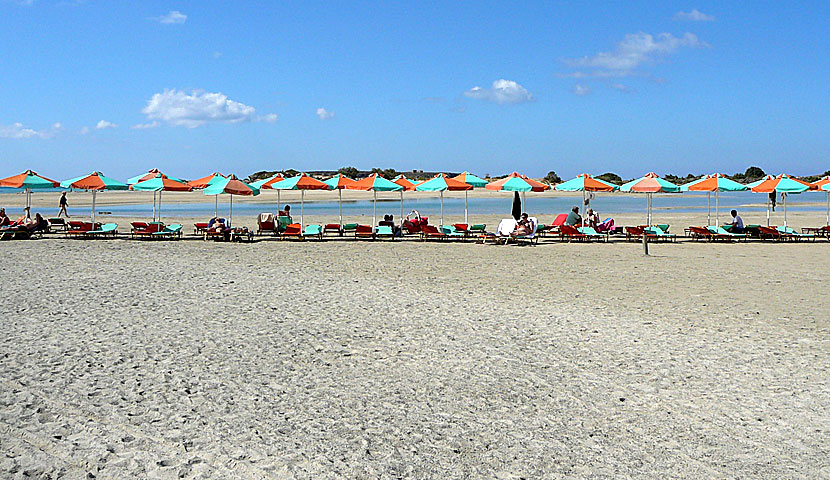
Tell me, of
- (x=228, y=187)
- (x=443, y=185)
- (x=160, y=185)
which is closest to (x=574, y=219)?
(x=443, y=185)

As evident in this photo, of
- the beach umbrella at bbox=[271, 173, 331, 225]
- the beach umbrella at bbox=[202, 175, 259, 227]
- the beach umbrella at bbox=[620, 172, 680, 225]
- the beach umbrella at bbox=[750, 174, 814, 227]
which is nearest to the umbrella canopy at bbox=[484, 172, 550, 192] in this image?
the beach umbrella at bbox=[620, 172, 680, 225]

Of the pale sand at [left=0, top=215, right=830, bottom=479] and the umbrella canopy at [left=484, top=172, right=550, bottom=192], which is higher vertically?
the umbrella canopy at [left=484, top=172, right=550, bottom=192]

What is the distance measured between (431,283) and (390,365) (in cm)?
508

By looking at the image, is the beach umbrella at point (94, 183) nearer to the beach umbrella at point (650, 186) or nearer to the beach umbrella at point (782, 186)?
the beach umbrella at point (650, 186)

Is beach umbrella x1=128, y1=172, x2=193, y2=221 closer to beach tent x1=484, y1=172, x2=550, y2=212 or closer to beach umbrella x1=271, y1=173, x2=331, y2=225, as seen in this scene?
beach umbrella x1=271, y1=173, x2=331, y2=225

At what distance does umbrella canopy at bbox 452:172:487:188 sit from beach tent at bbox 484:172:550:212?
0.38 metres

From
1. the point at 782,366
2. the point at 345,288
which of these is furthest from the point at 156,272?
the point at 782,366

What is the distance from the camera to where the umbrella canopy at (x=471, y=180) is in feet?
66.5

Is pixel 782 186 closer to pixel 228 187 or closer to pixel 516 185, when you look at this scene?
pixel 516 185

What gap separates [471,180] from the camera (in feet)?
67.9

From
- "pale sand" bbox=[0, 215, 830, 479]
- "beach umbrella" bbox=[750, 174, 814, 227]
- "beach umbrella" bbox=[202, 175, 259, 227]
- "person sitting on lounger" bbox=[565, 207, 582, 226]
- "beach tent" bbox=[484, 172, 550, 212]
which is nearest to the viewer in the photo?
"pale sand" bbox=[0, 215, 830, 479]

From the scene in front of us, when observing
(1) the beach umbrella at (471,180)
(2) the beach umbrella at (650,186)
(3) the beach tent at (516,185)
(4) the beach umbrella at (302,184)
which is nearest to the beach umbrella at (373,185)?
(4) the beach umbrella at (302,184)

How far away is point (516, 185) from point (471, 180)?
140cm

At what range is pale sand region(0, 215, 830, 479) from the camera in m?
4.36
